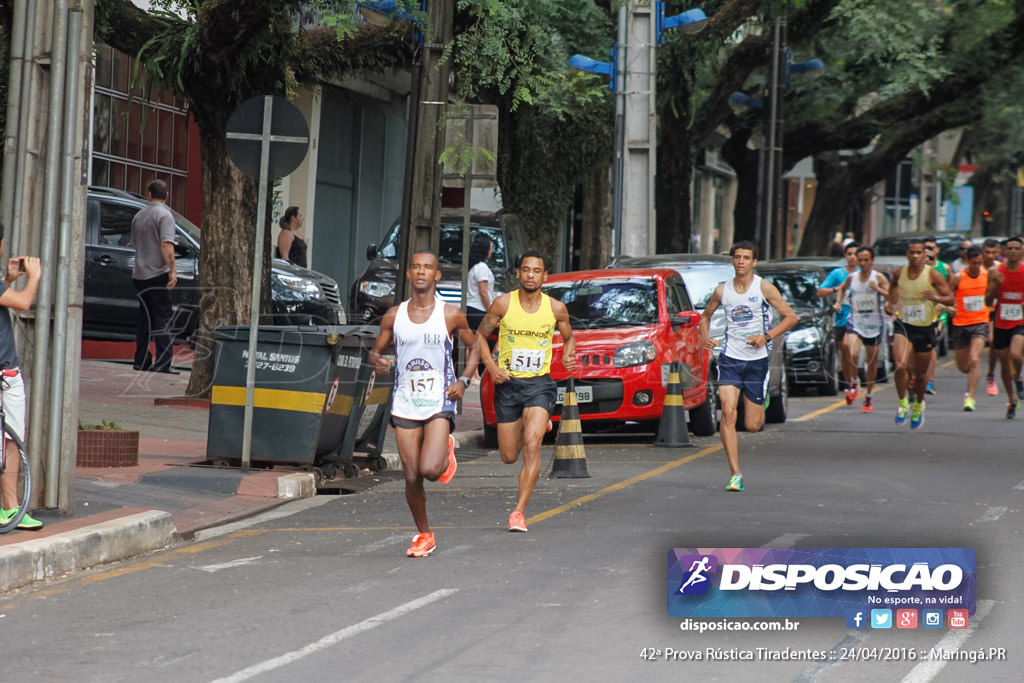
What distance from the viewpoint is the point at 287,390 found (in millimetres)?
12953

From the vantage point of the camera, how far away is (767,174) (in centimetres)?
3469

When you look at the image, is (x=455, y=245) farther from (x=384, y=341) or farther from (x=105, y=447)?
(x=384, y=341)

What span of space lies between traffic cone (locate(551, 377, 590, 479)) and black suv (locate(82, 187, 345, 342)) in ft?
24.8

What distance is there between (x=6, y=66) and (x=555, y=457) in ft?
17.9

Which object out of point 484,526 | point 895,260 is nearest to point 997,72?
point 895,260

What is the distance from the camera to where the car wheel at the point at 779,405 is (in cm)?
1891

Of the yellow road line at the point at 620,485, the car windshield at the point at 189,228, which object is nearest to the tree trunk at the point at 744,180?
the car windshield at the point at 189,228

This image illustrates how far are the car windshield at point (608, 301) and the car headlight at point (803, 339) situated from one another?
6399 mm

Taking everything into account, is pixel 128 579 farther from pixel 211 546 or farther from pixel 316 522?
pixel 316 522

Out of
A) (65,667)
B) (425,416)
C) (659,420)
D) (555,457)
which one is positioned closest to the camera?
(65,667)

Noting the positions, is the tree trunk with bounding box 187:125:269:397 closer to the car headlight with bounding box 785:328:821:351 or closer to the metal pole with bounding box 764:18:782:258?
the car headlight with bounding box 785:328:821:351

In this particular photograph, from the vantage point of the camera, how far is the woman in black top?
23.6 metres

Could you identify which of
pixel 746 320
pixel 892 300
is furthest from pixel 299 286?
pixel 746 320

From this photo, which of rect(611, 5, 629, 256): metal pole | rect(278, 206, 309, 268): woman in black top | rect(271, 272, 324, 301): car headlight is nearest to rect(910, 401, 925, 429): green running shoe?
rect(611, 5, 629, 256): metal pole
